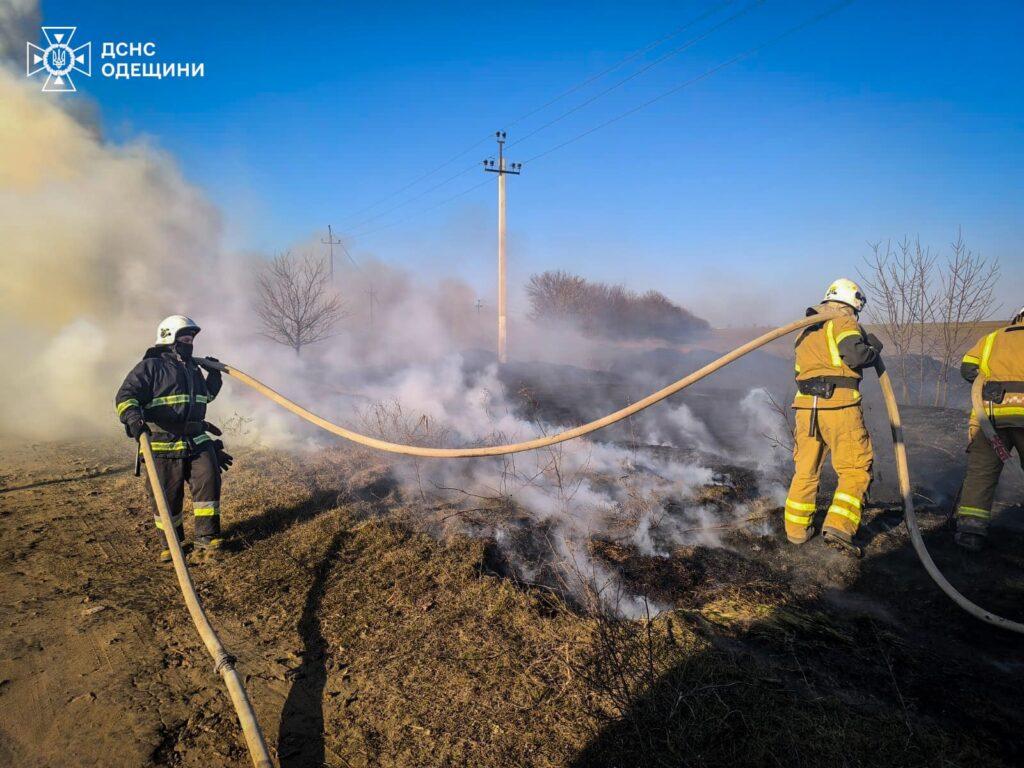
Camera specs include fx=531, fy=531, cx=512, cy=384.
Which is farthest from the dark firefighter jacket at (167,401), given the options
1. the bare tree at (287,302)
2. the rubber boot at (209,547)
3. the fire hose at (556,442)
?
the bare tree at (287,302)

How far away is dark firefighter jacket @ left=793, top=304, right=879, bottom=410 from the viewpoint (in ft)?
13.6

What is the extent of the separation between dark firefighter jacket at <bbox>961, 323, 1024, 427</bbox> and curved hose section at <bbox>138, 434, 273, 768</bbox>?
5.57m

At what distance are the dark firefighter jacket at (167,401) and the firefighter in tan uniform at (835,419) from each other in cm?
517

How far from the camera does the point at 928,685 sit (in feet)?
9.04

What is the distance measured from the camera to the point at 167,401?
183 inches

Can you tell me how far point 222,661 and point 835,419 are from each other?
4484mm

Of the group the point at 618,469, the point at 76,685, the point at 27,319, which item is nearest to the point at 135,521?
the point at 76,685

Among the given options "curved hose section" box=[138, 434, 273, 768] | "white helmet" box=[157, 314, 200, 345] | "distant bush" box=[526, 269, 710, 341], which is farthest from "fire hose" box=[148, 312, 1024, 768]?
"distant bush" box=[526, 269, 710, 341]

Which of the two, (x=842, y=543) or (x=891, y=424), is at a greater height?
(x=891, y=424)

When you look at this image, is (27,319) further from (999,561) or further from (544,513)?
(999,561)

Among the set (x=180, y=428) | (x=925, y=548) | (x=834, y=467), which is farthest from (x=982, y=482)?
(x=180, y=428)

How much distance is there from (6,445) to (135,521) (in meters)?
5.56

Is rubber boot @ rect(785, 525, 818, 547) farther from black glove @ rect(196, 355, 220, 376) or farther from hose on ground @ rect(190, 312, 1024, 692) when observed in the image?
black glove @ rect(196, 355, 220, 376)

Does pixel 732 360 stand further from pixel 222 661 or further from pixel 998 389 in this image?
pixel 222 661
